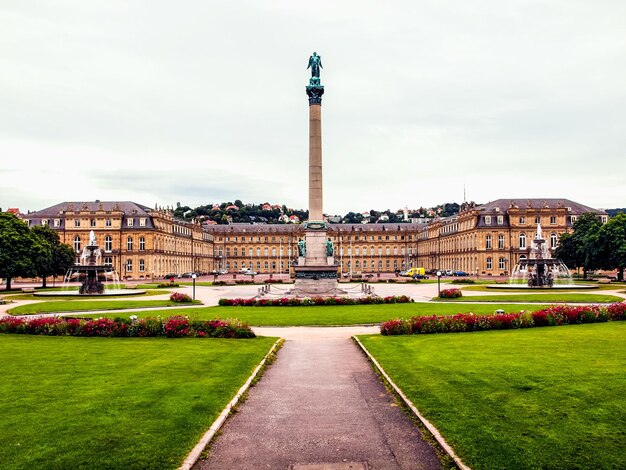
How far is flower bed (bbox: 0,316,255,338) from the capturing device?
22.6 metres

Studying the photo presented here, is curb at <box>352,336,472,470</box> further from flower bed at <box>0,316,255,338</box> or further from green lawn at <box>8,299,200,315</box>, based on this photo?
green lawn at <box>8,299,200,315</box>

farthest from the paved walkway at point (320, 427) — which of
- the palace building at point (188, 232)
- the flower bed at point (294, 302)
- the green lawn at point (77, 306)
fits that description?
the palace building at point (188, 232)

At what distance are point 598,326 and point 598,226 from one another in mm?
59483

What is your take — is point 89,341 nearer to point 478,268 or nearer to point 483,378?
point 483,378

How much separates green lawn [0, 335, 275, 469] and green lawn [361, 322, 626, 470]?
462 centimetres

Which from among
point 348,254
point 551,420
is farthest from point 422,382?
point 348,254

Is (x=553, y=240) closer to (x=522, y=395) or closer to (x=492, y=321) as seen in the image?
(x=492, y=321)

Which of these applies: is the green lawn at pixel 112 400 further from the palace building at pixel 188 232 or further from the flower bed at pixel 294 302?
the palace building at pixel 188 232

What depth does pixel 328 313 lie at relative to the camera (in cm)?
3344

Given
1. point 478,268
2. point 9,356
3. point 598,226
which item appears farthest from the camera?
point 478,268

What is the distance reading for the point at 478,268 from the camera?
358ft

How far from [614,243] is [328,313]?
51175 mm

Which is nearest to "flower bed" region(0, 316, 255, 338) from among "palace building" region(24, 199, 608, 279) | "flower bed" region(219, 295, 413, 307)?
"flower bed" region(219, 295, 413, 307)

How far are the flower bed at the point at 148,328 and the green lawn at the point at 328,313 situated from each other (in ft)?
14.6
